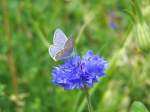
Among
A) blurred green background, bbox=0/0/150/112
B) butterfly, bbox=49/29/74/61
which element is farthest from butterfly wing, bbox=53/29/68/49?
blurred green background, bbox=0/0/150/112

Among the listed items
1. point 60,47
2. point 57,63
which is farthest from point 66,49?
point 57,63

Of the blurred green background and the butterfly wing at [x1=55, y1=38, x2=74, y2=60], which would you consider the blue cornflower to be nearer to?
the butterfly wing at [x1=55, y1=38, x2=74, y2=60]

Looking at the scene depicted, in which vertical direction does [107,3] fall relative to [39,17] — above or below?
above

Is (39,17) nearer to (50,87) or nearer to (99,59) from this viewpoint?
(50,87)

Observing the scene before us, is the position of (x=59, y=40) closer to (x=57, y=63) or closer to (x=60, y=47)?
(x=60, y=47)

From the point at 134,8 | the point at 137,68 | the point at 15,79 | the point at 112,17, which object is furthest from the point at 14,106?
the point at 112,17
